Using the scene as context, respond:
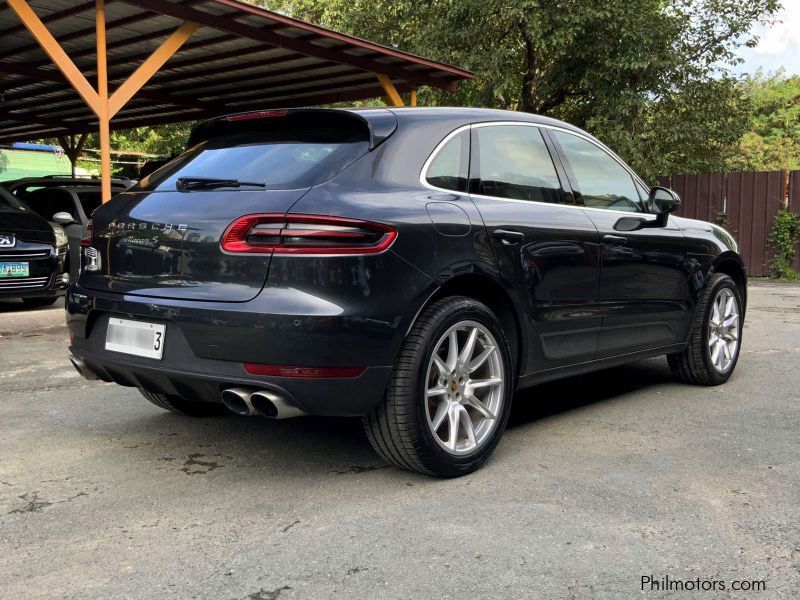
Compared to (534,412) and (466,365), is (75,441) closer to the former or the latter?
(466,365)

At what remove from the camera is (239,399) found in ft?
10.4

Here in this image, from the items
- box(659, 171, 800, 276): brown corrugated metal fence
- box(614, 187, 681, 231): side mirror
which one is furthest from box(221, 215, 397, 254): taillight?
box(659, 171, 800, 276): brown corrugated metal fence

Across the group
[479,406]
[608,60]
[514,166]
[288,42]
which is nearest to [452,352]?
[479,406]

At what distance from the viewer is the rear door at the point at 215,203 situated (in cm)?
321

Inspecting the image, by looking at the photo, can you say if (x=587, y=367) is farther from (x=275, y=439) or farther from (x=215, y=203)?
(x=215, y=203)

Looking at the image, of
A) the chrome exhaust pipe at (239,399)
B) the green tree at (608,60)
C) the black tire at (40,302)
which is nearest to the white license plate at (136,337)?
the chrome exhaust pipe at (239,399)

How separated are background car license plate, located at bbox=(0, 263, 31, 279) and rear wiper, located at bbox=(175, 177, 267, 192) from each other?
19.2 feet

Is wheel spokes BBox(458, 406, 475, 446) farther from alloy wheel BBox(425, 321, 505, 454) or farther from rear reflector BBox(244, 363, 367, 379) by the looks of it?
rear reflector BBox(244, 363, 367, 379)

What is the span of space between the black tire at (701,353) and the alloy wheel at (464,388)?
2193mm

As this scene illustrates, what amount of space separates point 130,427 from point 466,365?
1.98m

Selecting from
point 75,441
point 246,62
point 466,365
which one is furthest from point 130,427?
point 246,62

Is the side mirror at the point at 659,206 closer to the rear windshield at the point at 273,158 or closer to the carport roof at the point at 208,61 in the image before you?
the rear windshield at the point at 273,158

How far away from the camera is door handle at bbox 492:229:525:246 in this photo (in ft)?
12.2

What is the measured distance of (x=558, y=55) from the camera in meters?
15.8
